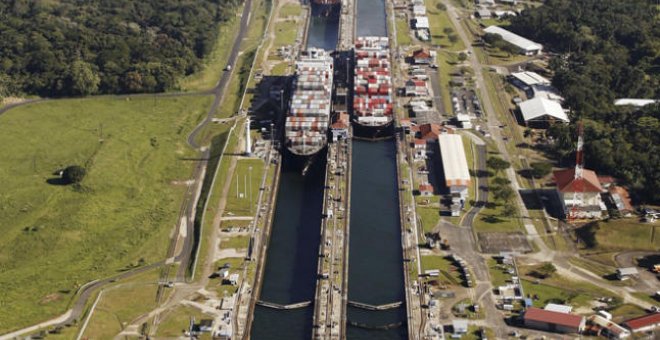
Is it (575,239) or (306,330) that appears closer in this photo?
(306,330)

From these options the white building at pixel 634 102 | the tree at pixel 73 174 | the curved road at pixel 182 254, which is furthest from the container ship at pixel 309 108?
the white building at pixel 634 102

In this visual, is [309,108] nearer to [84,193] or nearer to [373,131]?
[373,131]

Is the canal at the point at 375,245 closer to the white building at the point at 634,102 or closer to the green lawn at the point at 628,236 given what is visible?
the green lawn at the point at 628,236

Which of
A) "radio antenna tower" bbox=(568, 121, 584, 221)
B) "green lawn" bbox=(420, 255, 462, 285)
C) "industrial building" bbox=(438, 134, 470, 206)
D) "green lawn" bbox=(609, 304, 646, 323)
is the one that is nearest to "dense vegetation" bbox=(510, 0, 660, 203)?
"radio antenna tower" bbox=(568, 121, 584, 221)

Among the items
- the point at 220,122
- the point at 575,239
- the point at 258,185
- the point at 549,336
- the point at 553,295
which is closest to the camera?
the point at 549,336

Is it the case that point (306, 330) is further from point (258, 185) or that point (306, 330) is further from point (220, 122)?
point (220, 122)

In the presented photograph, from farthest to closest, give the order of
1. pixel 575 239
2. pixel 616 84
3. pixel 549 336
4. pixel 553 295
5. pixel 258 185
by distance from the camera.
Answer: pixel 616 84 < pixel 258 185 < pixel 575 239 < pixel 553 295 < pixel 549 336

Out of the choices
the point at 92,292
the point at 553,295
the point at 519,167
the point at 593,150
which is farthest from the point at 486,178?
the point at 92,292
